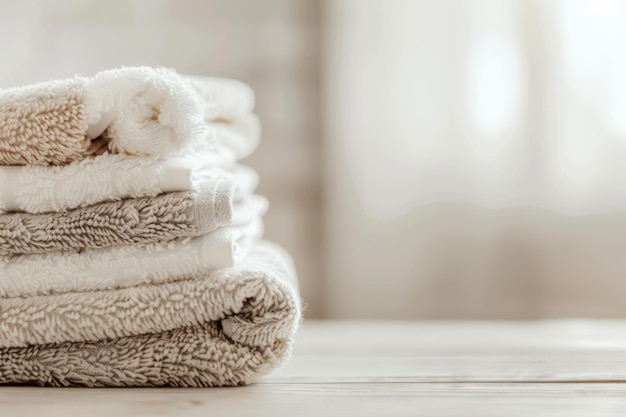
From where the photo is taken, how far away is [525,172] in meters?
1.31

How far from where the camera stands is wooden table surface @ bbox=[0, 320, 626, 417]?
498mm

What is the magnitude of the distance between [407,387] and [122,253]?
0.25 m

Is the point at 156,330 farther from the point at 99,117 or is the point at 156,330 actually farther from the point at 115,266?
the point at 99,117

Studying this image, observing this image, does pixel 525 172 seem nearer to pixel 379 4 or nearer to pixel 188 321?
pixel 379 4

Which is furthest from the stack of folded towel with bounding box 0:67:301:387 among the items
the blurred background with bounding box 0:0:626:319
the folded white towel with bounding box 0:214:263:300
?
the blurred background with bounding box 0:0:626:319

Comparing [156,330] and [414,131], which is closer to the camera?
[156,330]

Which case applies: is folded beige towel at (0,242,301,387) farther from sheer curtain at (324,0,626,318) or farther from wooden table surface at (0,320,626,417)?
sheer curtain at (324,0,626,318)

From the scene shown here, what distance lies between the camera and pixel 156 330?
22.0 inches

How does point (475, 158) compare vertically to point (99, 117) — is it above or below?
below

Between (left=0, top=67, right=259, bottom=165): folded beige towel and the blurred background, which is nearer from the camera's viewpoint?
(left=0, top=67, right=259, bottom=165): folded beige towel

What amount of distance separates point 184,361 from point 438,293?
0.86m

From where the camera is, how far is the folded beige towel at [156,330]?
548mm

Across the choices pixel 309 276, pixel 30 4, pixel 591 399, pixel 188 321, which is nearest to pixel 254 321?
pixel 188 321

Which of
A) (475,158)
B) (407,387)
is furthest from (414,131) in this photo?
(407,387)
